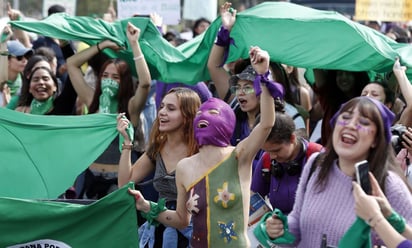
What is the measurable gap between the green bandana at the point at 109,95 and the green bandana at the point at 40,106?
0.92 meters

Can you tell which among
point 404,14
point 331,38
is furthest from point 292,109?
point 404,14

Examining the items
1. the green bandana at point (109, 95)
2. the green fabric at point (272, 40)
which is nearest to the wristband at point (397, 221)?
the green fabric at point (272, 40)

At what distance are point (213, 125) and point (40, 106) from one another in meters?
3.58

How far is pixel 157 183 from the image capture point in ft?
22.6

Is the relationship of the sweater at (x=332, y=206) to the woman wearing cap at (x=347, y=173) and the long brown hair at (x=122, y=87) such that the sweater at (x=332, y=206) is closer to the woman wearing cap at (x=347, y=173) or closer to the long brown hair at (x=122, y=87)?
the woman wearing cap at (x=347, y=173)

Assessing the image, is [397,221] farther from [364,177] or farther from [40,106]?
[40,106]

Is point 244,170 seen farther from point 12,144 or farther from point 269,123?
point 12,144

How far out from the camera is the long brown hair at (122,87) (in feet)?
28.0

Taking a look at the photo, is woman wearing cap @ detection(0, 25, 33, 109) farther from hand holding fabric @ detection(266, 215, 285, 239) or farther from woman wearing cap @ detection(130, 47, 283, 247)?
hand holding fabric @ detection(266, 215, 285, 239)

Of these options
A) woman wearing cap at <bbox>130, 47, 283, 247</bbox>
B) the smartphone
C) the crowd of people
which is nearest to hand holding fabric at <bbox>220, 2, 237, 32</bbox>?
the crowd of people

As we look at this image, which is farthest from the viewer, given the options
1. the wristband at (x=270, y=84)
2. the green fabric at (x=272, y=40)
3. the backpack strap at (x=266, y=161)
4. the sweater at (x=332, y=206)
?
the green fabric at (x=272, y=40)

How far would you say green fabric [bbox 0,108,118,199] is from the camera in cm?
701

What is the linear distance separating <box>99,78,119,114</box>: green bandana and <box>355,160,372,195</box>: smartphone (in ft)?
13.4

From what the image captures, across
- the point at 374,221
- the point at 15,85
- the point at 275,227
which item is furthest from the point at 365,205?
the point at 15,85
